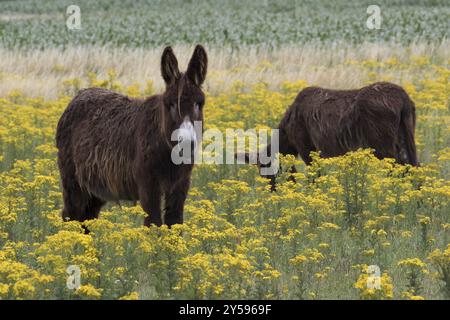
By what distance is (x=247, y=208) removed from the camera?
9.84 meters

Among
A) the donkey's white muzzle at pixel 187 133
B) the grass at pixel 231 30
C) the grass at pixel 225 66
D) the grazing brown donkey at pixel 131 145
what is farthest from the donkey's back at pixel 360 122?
the grass at pixel 231 30

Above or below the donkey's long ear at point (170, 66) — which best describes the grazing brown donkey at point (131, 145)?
below

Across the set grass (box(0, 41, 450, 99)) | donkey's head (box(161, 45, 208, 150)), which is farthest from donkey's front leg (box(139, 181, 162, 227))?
grass (box(0, 41, 450, 99))

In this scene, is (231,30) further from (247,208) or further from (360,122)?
(247,208)

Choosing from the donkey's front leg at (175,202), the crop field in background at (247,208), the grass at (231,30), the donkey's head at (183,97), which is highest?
the donkey's head at (183,97)

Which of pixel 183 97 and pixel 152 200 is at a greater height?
pixel 183 97

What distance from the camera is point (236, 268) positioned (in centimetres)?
693

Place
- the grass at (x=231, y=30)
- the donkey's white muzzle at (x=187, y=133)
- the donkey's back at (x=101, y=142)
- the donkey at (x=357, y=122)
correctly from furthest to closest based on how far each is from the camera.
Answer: the grass at (x=231, y=30), the donkey at (x=357, y=122), the donkey's back at (x=101, y=142), the donkey's white muzzle at (x=187, y=133)

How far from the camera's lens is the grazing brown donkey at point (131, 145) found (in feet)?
25.1

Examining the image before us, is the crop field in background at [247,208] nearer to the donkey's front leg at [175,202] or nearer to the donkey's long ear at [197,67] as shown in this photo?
the donkey's front leg at [175,202]

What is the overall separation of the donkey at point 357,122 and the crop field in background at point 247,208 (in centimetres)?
39

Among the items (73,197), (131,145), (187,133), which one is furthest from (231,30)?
(187,133)

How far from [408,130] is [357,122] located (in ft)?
2.01

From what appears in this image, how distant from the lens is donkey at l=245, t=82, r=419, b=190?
10953 mm
